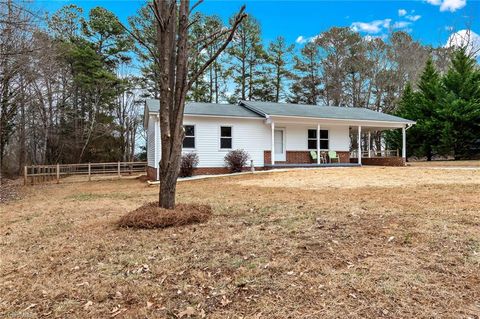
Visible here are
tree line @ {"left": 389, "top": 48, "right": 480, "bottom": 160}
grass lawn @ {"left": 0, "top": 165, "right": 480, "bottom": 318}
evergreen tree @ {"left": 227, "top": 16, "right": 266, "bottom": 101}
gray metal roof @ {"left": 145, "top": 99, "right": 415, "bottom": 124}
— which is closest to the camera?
grass lawn @ {"left": 0, "top": 165, "right": 480, "bottom": 318}

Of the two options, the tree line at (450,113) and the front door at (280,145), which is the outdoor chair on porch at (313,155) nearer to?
the front door at (280,145)

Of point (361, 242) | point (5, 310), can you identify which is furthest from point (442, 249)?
point (5, 310)

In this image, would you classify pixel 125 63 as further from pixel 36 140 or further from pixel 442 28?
pixel 442 28

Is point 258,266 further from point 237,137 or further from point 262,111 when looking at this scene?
point 262,111

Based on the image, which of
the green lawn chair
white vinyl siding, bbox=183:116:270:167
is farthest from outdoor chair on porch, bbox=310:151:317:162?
white vinyl siding, bbox=183:116:270:167

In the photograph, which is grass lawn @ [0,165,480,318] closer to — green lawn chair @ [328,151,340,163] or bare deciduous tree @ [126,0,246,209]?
bare deciduous tree @ [126,0,246,209]

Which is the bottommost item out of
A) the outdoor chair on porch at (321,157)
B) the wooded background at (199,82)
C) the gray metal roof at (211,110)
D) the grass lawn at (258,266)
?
the grass lawn at (258,266)

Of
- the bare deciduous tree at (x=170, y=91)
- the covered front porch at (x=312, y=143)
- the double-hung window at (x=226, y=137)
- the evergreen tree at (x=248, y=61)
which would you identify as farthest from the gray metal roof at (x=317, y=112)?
the bare deciduous tree at (x=170, y=91)

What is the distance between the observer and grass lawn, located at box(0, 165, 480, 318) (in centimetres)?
245

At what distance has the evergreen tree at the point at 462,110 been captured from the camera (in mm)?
19781

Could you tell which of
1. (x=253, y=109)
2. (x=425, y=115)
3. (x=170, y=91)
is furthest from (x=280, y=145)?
(x=425, y=115)

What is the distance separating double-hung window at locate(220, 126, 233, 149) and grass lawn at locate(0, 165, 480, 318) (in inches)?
406

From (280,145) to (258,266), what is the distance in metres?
14.3

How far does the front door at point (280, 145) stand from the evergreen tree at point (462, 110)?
11.6 m
